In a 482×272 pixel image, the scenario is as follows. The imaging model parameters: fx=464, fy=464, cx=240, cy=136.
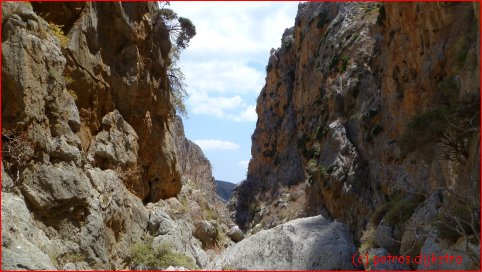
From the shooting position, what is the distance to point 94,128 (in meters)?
19.0

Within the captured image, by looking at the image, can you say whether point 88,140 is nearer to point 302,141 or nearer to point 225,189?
point 302,141

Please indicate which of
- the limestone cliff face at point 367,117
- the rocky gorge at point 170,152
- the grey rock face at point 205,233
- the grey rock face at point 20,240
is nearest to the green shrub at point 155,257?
the rocky gorge at point 170,152

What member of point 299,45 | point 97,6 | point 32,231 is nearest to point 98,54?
point 97,6

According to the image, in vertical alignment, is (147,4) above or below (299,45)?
below

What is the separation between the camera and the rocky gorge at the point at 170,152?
42.8 ft

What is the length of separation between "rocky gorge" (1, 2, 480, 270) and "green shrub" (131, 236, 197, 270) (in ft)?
0.16

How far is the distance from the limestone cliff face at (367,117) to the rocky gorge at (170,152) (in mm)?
130

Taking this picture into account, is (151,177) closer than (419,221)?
No

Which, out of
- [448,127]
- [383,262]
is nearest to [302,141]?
[448,127]

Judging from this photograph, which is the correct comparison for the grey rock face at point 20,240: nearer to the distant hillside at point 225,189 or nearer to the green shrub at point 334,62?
the green shrub at point 334,62

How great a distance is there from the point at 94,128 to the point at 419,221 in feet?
41.8

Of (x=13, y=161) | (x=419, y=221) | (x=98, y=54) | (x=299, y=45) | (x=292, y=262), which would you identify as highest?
(x=299, y=45)

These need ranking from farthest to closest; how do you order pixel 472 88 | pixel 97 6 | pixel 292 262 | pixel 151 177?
pixel 151 177
pixel 97 6
pixel 292 262
pixel 472 88

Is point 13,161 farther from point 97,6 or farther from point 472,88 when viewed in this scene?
point 472,88
